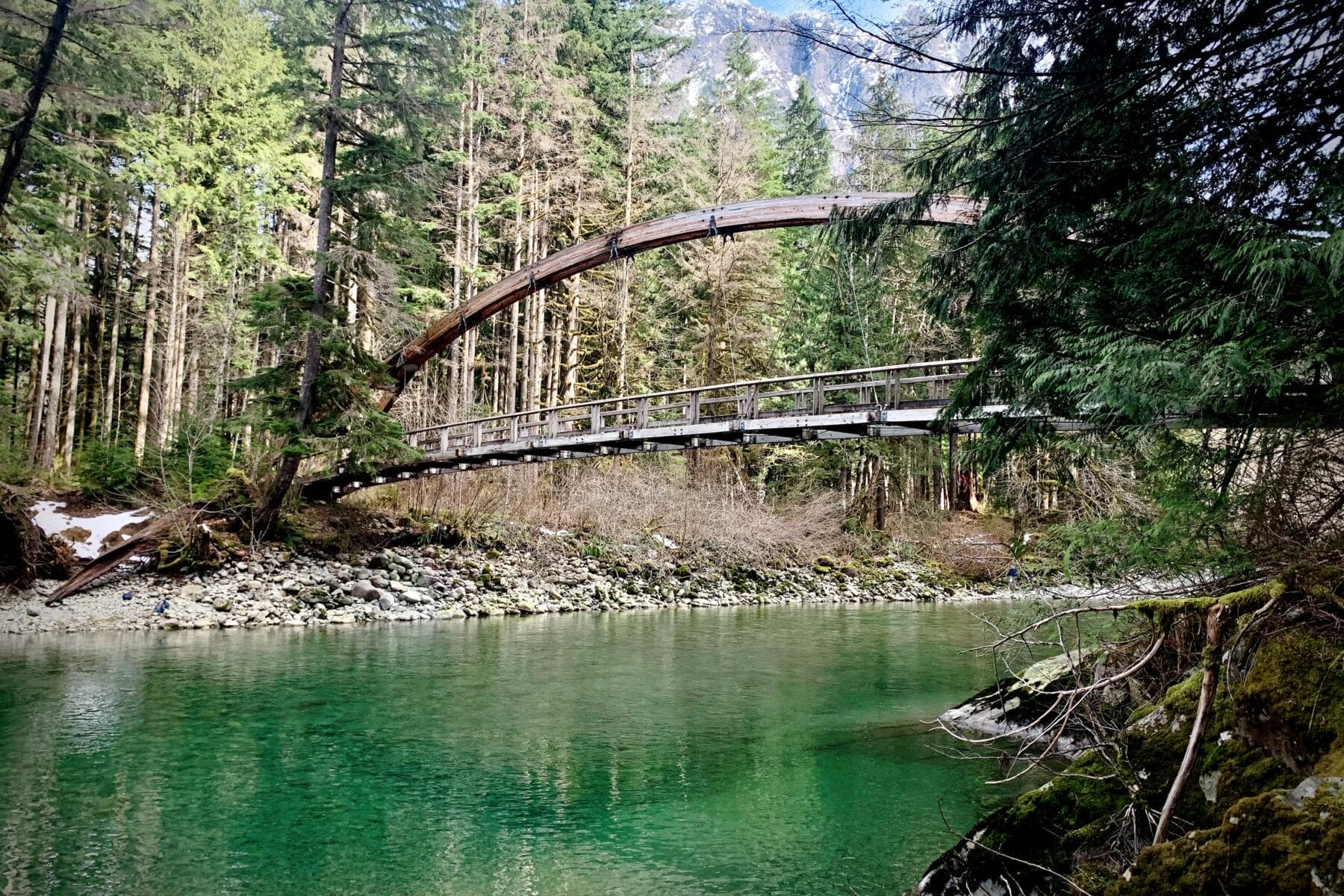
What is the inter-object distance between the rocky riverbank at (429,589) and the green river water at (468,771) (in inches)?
58.8

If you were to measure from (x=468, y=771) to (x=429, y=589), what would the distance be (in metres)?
9.74

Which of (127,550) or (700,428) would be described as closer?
(700,428)

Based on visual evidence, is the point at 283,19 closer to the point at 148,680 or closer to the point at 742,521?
the point at 148,680

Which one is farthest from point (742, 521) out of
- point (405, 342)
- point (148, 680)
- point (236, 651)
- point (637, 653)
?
point (148, 680)

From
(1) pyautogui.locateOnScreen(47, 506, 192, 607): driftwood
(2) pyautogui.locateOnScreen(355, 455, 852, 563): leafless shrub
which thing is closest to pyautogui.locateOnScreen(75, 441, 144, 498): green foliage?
(1) pyautogui.locateOnScreen(47, 506, 192, 607): driftwood

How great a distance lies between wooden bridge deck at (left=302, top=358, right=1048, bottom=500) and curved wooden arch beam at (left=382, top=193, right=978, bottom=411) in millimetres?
1577

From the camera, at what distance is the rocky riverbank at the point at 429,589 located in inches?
498

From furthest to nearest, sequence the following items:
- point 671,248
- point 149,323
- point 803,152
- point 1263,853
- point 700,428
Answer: point 803,152 < point 671,248 < point 149,323 < point 700,428 < point 1263,853

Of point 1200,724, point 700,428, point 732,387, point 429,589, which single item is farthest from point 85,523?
point 1200,724

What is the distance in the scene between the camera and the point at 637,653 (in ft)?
37.1

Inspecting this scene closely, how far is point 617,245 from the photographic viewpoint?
47.5 feet

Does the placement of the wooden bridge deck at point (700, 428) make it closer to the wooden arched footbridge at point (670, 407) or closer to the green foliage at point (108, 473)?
the wooden arched footbridge at point (670, 407)

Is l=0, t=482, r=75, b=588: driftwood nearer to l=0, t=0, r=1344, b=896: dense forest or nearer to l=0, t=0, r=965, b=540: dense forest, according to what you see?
l=0, t=0, r=1344, b=896: dense forest

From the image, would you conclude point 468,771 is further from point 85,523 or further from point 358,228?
point 85,523
